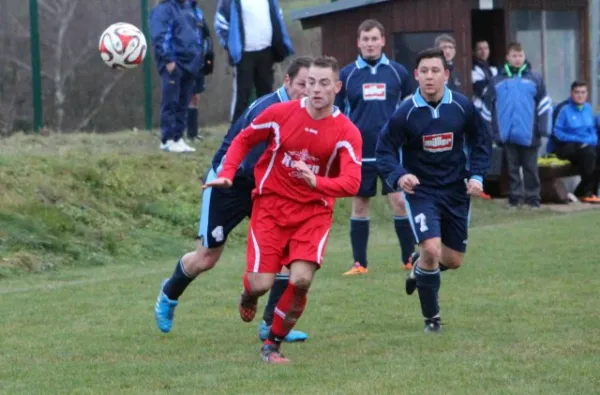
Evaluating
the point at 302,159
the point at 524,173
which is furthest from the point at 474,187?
the point at 524,173

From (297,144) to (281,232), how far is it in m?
0.55

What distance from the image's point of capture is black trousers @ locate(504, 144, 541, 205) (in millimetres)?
18109

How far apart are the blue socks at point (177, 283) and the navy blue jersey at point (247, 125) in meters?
0.75

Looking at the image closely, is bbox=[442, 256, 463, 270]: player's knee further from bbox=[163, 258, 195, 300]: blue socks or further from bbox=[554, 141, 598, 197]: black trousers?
bbox=[554, 141, 598, 197]: black trousers

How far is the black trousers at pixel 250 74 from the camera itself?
52.3ft

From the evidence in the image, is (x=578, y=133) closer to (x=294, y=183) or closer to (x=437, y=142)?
(x=437, y=142)

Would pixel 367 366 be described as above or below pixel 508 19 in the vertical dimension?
below

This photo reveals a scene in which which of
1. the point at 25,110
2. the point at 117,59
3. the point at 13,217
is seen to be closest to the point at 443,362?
the point at 13,217

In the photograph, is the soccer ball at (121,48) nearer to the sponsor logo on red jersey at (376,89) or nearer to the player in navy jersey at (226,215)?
the sponsor logo on red jersey at (376,89)

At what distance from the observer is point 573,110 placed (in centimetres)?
1927

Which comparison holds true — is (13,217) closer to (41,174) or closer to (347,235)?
(41,174)

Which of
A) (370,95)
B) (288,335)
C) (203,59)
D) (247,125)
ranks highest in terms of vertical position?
(203,59)

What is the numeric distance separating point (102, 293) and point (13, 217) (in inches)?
125

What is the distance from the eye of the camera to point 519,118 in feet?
58.7
